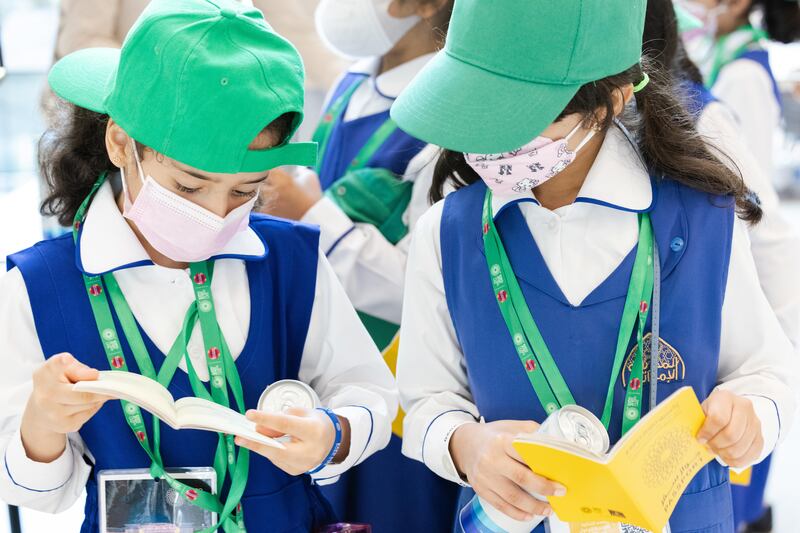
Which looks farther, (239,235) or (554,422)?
(239,235)

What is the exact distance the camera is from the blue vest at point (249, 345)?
1.47m

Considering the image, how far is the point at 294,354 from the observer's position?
5.29ft

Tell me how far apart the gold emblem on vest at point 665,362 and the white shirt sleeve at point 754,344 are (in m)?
0.08

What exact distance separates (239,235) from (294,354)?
0.74 feet

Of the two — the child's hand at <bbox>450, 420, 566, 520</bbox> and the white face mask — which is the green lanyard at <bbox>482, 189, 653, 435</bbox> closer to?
the child's hand at <bbox>450, 420, 566, 520</bbox>

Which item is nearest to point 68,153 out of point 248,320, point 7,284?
point 7,284

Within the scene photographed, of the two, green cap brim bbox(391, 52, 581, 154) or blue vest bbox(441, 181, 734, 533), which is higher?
green cap brim bbox(391, 52, 581, 154)

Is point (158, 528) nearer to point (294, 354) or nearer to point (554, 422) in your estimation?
point (294, 354)

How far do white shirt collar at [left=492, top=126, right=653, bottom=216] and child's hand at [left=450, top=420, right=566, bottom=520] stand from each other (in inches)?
14.0

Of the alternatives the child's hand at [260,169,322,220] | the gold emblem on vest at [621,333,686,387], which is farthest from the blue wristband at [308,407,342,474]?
the child's hand at [260,169,322,220]

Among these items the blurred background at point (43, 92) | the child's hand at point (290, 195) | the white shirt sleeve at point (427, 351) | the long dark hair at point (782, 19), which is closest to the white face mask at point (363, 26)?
the child's hand at point (290, 195)

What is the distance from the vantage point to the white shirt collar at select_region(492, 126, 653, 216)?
58.2 inches

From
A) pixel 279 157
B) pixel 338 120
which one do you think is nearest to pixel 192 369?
pixel 279 157

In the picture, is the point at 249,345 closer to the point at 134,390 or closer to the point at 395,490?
the point at 134,390
